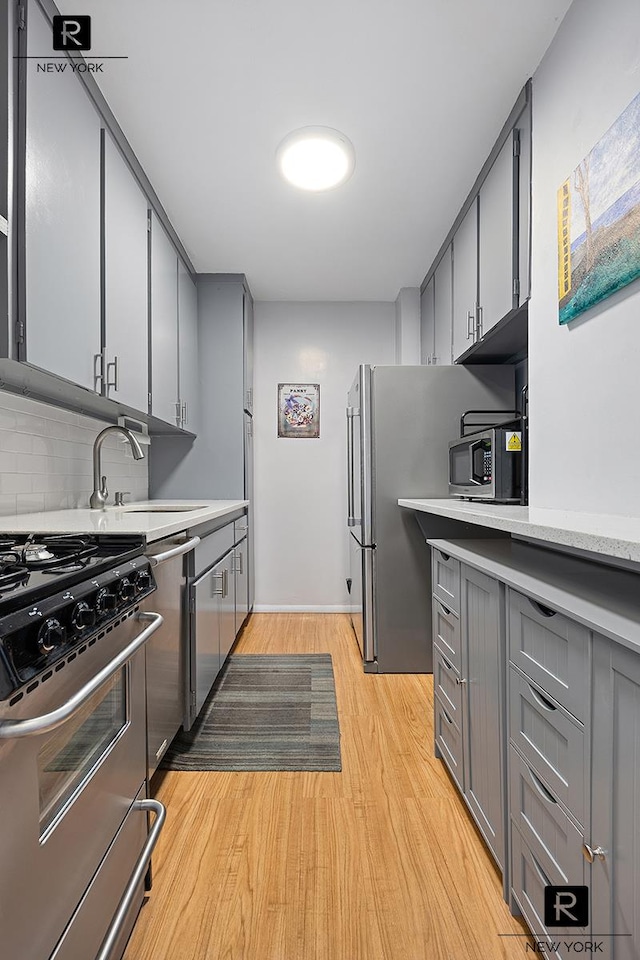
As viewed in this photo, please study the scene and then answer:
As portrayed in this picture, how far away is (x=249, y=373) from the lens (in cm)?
415

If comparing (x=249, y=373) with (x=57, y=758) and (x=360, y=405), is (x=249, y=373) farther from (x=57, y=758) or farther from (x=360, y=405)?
(x=57, y=758)

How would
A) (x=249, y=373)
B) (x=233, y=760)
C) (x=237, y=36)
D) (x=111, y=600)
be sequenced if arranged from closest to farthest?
(x=111, y=600) → (x=237, y=36) → (x=233, y=760) → (x=249, y=373)

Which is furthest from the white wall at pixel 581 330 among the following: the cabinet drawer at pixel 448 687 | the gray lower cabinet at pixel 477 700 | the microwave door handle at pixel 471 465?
the cabinet drawer at pixel 448 687

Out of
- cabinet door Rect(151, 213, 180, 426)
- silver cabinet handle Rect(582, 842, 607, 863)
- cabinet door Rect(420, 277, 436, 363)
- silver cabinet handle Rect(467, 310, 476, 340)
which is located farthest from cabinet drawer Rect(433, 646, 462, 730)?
cabinet door Rect(420, 277, 436, 363)

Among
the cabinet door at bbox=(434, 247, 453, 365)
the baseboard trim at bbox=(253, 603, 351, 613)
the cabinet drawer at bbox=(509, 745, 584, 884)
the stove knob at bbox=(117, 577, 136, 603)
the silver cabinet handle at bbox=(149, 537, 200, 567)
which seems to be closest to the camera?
the cabinet drawer at bbox=(509, 745, 584, 884)

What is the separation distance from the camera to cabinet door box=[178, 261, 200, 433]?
11.0ft

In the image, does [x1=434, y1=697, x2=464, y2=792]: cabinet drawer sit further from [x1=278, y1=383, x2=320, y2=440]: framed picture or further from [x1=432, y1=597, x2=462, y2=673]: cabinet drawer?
[x1=278, y1=383, x2=320, y2=440]: framed picture

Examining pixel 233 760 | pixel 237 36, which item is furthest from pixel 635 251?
pixel 233 760

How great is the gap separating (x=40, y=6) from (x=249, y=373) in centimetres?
266

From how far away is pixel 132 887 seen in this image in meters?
1.16

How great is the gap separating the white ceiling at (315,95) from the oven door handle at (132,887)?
225 centimetres

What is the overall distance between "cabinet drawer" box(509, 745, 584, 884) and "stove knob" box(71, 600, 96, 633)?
0.91 metres

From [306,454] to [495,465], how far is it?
244 cm

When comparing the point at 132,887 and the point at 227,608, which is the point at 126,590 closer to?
the point at 132,887
